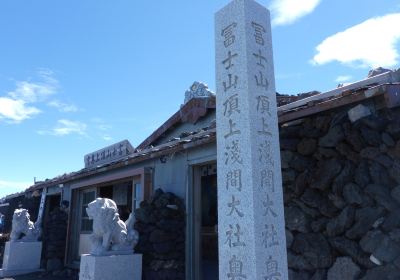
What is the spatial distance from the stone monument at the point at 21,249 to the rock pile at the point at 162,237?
6.44 metres

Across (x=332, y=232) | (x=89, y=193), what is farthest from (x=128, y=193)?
(x=332, y=232)

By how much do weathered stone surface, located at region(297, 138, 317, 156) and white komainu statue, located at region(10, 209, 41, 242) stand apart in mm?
10361

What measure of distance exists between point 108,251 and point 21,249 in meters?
6.75

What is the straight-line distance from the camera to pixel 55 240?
12.4m

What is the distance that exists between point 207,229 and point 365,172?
7838 millimetres

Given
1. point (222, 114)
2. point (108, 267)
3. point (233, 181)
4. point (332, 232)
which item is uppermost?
point (222, 114)

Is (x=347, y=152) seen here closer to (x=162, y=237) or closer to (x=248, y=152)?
(x=248, y=152)

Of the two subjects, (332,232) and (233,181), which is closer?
(233,181)

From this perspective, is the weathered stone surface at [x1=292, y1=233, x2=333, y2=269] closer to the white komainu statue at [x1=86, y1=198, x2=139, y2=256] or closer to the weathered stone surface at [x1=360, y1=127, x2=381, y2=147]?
the weathered stone surface at [x1=360, y1=127, x2=381, y2=147]

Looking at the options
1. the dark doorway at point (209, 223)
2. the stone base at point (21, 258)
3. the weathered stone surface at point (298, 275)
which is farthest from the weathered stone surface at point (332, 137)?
the stone base at point (21, 258)

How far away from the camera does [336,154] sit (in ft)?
16.5

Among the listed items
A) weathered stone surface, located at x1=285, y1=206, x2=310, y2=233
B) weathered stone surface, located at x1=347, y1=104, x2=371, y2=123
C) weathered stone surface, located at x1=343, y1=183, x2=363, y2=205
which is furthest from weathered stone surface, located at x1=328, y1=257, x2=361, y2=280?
weathered stone surface, located at x1=347, y1=104, x2=371, y2=123

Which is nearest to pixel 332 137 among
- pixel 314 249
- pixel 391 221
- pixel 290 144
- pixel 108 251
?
pixel 290 144

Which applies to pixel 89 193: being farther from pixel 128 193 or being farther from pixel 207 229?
pixel 207 229
